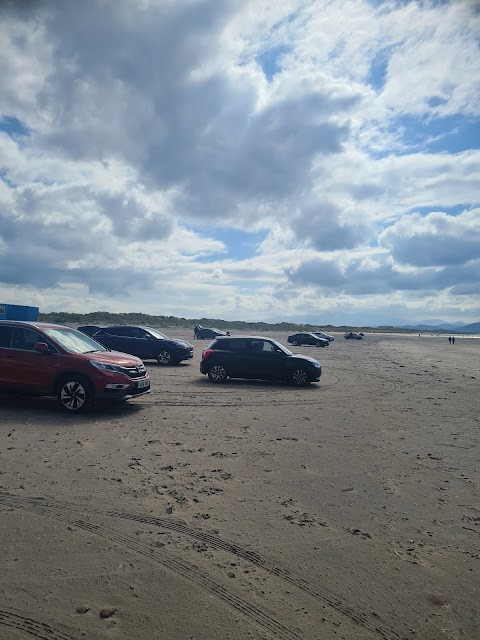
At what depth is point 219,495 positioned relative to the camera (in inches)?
217

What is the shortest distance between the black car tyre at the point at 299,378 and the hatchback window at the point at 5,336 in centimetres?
826

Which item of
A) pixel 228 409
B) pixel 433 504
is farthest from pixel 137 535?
pixel 228 409

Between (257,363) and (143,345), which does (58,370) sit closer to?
(257,363)

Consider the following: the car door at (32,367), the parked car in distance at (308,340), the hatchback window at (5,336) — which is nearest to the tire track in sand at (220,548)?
the car door at (32,367)

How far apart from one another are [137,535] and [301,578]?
152 centimetres

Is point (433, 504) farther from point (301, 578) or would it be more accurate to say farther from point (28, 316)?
point (28, 316)

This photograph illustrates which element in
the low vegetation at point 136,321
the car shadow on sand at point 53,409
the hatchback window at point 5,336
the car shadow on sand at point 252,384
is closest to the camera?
the car shadow on sand at point 53,409

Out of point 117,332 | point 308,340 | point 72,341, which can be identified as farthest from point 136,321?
point 72,341

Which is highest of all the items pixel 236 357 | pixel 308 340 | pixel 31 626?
pixel 236 357

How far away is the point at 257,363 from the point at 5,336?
7.63 metres

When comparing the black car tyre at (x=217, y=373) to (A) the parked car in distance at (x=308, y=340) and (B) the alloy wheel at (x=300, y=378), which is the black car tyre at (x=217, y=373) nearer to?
(B) the alloy wheel at (x=300, y=378)

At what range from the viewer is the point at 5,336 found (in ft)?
33.8

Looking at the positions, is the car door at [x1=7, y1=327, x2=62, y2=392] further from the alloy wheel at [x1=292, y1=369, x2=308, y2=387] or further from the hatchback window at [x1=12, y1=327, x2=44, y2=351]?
the alloy wheel at [x1=292, y1=369, x2=308, y2=387]

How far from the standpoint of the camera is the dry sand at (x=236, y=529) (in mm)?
3325
